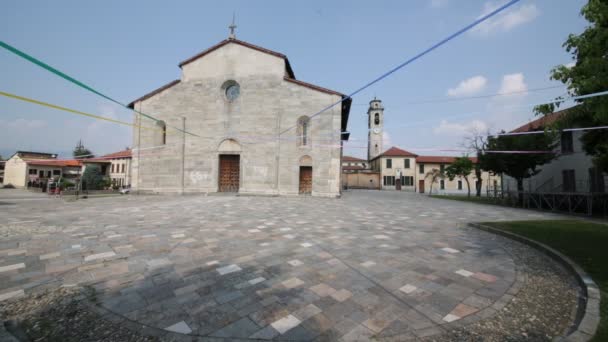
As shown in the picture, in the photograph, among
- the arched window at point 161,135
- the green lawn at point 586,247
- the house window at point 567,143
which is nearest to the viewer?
the green lawn at point 586,247

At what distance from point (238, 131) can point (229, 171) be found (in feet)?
10.7

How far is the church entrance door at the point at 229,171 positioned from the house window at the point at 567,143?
23861mm

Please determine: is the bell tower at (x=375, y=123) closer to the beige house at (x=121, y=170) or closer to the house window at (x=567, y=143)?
the house window at (x=567, y=143)

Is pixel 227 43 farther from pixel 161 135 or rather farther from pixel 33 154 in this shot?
pixel 33 154

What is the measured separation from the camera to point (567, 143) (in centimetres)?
1642

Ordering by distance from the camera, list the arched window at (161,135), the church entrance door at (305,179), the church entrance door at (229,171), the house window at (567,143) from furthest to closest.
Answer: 1. the arched window at (161,135)
2. the church entrance door at (229,171)
3. the church entrance door at (305,179)
4. the house window at (567,143)

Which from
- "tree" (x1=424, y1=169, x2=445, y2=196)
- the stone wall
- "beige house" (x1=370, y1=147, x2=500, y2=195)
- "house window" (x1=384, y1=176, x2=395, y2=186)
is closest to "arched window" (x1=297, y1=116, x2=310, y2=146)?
the stone wall

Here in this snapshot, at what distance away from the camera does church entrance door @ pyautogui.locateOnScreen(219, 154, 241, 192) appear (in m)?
18.3

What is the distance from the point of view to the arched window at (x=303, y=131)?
57.5 ft

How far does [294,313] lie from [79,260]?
4.14 meters

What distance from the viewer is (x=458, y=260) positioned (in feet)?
14.4

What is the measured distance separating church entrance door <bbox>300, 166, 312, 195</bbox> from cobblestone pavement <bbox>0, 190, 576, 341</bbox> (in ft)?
37.3

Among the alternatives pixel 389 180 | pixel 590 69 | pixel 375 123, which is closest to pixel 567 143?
pixel 590 69

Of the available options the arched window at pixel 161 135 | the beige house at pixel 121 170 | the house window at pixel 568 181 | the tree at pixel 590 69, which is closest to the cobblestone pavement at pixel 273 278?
the tree at pixel 590 69
